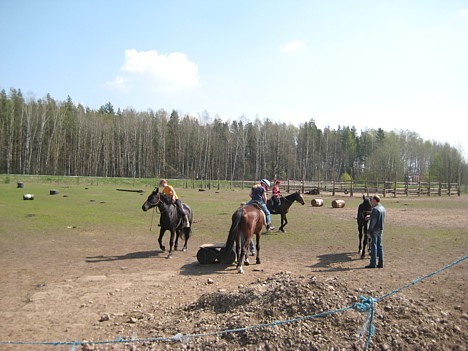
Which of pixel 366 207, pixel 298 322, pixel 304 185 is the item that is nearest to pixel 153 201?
pixel 366 207

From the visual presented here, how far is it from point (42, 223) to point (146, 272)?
10.5 metres

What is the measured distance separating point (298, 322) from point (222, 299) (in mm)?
1631

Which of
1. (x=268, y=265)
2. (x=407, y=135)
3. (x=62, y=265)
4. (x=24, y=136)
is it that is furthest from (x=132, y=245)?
(x=407, y=135)

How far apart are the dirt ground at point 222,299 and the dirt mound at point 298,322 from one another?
0.02 meters

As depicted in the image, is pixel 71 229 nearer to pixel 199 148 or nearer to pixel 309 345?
pixel 309 345

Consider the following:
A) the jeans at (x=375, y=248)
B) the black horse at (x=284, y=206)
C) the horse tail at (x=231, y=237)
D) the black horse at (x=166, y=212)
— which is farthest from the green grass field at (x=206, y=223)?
the horse tail at (x=231, y=237)

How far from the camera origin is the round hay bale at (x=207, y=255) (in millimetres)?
10398

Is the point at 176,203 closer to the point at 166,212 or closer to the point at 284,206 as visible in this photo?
the point at 166,212

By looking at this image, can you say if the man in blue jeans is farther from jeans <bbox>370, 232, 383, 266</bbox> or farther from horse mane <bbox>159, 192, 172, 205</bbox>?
horse mane <bbox>159, 192, 172, 205</bbox>

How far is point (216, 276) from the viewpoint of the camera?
9.30 metres

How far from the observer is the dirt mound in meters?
5.05

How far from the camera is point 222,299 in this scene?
6.46 m

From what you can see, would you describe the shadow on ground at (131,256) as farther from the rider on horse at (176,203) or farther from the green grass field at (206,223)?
the green grass field at (206,223)

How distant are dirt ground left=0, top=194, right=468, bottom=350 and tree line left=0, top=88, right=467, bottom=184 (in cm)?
5302
